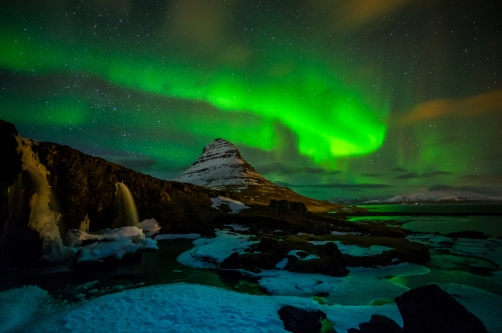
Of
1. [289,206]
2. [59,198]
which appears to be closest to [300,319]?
[59,198]

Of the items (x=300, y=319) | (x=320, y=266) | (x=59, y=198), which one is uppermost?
(x=59, y=198)

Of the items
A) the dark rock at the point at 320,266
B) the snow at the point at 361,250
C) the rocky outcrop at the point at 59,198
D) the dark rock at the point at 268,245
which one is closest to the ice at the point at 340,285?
the dark rock at the point at 320,266

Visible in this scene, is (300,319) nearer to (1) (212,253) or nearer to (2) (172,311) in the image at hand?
(2) (172,311)

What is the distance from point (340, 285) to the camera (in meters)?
21.8

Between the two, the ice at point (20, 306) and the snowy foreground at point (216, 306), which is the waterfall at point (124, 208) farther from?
the snowy foreground at point (216, 306)

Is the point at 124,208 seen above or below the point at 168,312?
above

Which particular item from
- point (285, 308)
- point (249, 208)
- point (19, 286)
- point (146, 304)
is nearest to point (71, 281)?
point (19, 286)

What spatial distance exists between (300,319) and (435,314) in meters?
6.61

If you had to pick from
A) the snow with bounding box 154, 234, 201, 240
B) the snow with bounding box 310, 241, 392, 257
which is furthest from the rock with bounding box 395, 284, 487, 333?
the snow with bounding box 154, 234, 201, 240

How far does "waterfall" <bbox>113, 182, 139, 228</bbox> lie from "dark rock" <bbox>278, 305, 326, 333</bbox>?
40.7 metres

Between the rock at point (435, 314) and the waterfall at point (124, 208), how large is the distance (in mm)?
46699

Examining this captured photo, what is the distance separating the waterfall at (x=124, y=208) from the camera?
157 ft

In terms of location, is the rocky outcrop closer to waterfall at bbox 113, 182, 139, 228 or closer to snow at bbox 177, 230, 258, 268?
waterfall at bbox 113, 182, 139, 228

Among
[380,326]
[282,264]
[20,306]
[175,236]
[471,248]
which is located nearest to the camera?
[380,326]
